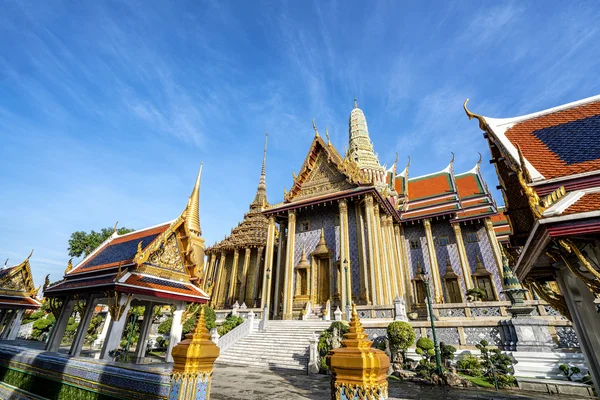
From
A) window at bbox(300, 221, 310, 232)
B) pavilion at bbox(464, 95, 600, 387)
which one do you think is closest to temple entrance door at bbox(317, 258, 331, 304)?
window at bbox(300, 221, 310, 232)

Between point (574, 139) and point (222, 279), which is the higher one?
point (222, 279)

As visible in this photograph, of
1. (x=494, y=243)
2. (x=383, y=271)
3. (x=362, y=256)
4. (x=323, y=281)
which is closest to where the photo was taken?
(x=383, y=271)

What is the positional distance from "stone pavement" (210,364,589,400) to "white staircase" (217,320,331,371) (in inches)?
80.4

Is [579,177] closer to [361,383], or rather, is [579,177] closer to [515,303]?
[361,383]

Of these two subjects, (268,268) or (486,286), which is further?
(268,268)

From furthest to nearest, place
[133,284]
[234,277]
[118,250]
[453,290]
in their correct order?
[234,277]
[453,290]
[118,250]
[133,284]

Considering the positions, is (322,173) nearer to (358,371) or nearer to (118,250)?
(118,250)

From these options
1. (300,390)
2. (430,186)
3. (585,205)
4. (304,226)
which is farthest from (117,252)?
(430,186)

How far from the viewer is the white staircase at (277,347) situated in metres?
10.2

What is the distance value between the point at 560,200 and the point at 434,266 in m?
16.9

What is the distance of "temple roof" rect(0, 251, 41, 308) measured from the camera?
1437 cm

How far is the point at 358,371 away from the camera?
209cm

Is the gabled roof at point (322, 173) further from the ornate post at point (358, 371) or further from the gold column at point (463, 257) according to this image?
the ornate post at point (358, 371)

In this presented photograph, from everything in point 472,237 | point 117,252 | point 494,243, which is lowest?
point 117,252
